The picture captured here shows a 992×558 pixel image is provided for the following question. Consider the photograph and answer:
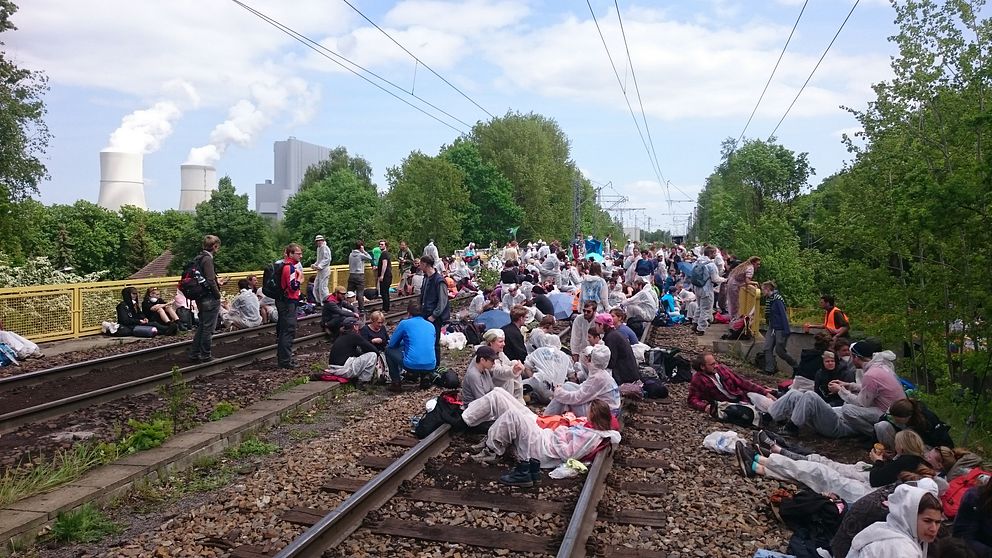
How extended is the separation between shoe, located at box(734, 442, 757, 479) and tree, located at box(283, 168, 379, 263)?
67.5m

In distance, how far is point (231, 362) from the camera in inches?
513

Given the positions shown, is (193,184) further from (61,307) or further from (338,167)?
(61,307)

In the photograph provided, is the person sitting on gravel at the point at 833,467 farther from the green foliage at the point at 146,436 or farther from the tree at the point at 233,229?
the tree at the point at 233,229

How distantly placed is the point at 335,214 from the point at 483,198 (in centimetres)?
2026

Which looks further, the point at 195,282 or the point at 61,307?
the point at 61,307

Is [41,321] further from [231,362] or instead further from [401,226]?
[401,226]

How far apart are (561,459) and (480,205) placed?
56.3 meters

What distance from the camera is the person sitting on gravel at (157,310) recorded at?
16375 millimetres

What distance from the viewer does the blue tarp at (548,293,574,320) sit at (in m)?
18.4

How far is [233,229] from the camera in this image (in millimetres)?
53844

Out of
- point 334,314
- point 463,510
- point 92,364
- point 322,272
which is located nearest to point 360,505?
point 463,510

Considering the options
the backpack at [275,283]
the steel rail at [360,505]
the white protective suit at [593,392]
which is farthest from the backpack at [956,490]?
the backpack at [275,283]

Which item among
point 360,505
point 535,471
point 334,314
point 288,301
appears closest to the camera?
point 360,505

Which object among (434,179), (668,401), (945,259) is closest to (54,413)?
(668,401)
